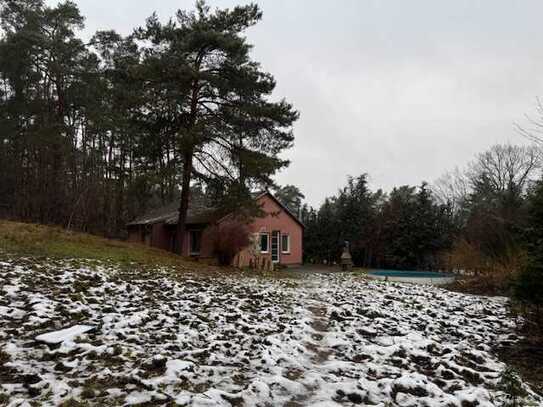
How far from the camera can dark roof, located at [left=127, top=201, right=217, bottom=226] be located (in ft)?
75.4

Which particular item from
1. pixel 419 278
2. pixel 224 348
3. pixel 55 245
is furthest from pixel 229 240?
pixel 224 348

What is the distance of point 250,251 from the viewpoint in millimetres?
20531

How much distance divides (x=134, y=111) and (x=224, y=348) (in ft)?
51.8

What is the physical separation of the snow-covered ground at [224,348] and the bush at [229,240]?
29.2ft

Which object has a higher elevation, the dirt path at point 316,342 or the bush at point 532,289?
the bush at point 532,289

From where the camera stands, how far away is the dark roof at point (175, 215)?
22989mm

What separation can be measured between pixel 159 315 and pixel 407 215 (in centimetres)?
2273

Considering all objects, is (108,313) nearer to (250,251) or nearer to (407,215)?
(250,251)

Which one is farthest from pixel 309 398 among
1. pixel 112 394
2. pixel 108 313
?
pixel 108 313

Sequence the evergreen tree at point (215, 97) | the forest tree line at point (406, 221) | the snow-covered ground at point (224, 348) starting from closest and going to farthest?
1. the snow-covered ground at point (224, 348)
2. the evergreen tree at point (215, 97)
3. the forest tree line at point (406, 221)

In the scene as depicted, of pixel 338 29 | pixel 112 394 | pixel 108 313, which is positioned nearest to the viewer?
pixel 112 394

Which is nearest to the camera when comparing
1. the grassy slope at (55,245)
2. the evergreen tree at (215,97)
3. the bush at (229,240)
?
the grassy slope at (55,245)

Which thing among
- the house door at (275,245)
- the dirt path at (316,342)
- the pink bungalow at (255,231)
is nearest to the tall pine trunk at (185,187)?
the pink bungalow at (255,231)

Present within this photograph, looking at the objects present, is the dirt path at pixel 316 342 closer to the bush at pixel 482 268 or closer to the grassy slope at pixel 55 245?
the bush at pixel 482 268
